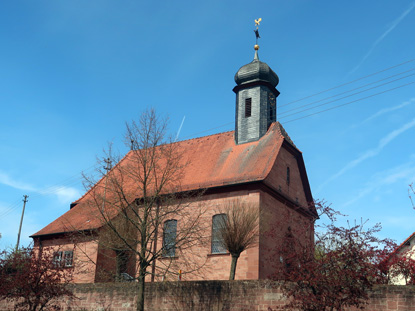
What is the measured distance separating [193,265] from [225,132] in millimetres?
9129

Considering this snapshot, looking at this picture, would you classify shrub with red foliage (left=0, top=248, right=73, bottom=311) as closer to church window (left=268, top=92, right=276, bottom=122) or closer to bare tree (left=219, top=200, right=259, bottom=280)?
bare tree (left=219, top=200, right=259, bottom=280)

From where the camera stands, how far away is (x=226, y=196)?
2597 centimetres

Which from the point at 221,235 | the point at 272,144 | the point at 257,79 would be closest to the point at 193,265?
the point at 221,235

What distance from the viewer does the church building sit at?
24312 mm

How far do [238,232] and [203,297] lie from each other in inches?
219

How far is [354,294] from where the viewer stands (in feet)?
41.7

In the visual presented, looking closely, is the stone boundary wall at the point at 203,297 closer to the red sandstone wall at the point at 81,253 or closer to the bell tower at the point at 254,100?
the red sandstone wall at the point at 81,253

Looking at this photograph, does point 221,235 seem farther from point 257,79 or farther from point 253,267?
point 257,79

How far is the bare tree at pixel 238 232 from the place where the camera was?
22.5 metres

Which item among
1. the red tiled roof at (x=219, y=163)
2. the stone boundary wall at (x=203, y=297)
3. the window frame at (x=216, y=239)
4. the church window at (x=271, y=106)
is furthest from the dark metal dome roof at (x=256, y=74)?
the stone boundary wall at (x=203, y=297)

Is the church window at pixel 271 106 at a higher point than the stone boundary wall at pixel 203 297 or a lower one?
higher

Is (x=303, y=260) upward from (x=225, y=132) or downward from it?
downward

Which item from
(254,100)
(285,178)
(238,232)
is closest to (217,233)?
(238,232)

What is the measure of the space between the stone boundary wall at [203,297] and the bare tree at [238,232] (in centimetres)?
454
